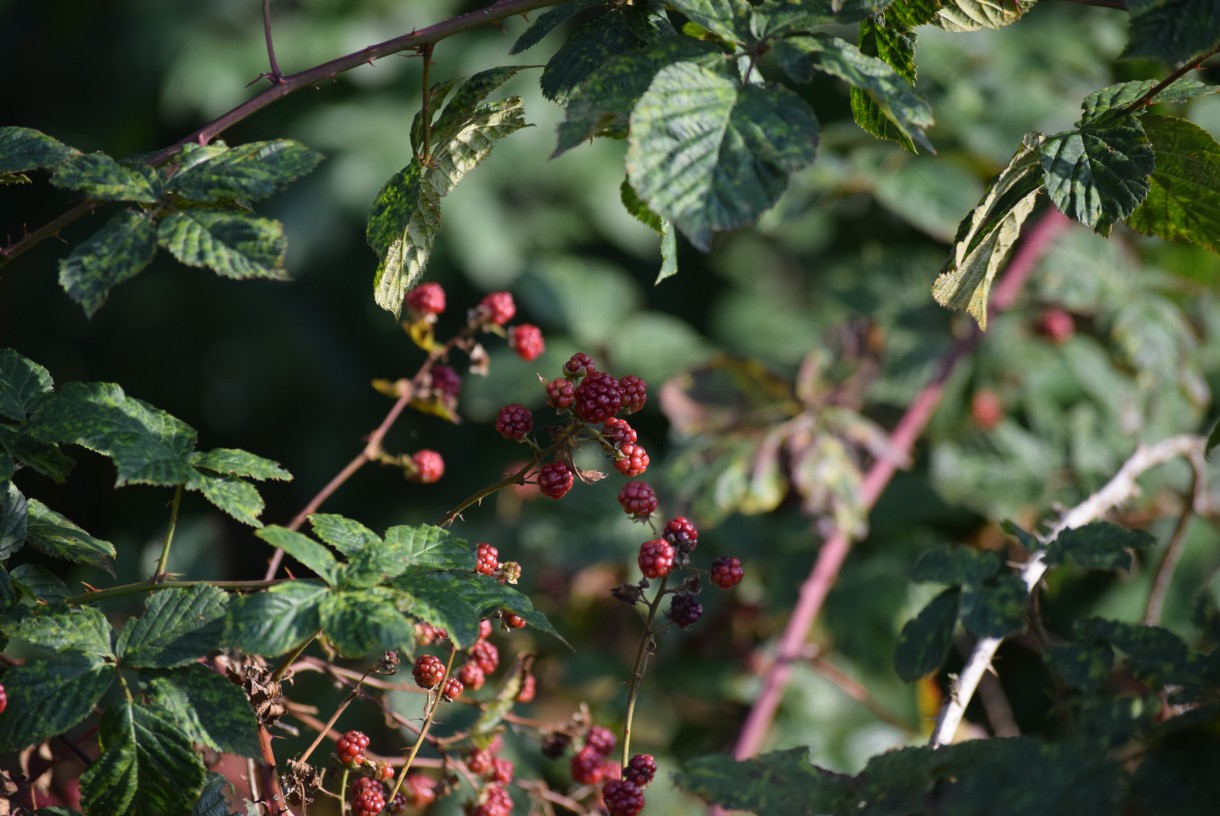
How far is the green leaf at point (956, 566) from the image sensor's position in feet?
2.87

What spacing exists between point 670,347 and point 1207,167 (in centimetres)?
127

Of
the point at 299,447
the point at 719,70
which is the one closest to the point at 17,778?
the point at 719,70

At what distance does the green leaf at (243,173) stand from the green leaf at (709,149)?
0.24 metres

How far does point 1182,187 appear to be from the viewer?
765mm

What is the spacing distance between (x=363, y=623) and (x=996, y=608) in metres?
0.48

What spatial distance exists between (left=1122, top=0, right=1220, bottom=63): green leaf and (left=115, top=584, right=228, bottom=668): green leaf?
658 mm

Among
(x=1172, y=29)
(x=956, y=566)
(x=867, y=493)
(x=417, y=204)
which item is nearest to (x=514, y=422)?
(x=417, y=204)

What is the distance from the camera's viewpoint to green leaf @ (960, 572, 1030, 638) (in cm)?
82

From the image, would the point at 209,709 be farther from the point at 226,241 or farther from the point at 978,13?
the point at 978,13

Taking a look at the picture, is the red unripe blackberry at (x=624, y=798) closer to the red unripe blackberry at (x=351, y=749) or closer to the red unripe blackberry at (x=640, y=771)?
the red unripe blackberry at (x=640, y=771)

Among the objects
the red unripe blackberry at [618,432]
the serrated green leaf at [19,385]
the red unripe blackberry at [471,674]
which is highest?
the red unripe blackberry at [618,432]

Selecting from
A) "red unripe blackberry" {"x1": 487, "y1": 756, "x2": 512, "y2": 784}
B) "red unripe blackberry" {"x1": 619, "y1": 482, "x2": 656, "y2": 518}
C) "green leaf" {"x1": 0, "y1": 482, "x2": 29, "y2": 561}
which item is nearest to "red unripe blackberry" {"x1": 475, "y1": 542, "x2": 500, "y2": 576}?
"red unripe blackberry" {"x1": 619, "y1": 482, "x2": 656, "y2": 518}

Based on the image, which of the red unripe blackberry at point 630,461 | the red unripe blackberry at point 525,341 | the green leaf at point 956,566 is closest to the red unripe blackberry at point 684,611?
the red unripe blackberry at point 630,461

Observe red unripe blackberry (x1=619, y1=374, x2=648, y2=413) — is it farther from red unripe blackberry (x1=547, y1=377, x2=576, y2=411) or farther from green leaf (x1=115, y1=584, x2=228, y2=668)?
green leaf (x1=115, y1=584, x2=228, y2=668)
